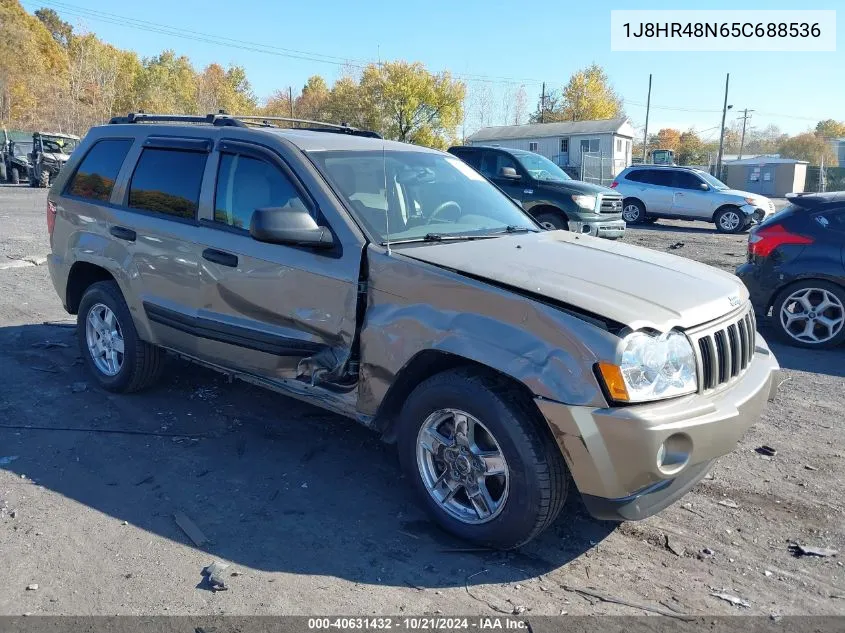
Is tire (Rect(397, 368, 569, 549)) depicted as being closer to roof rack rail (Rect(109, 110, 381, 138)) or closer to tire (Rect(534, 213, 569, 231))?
roof rack rail (Rect(109, 110, 381, 138))

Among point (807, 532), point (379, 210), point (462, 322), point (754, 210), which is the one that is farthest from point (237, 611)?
point (754, 210)

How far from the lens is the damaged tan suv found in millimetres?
3035

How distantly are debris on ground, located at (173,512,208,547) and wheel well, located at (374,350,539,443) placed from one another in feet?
3.32

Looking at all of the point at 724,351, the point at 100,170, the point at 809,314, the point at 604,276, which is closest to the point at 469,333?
the point at 604,276

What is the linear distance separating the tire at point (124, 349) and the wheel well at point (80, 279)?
0.14 meters

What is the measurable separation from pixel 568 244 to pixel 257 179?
1.90 m

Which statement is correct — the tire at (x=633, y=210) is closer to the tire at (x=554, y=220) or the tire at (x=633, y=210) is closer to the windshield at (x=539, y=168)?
the windshield at (x=539, y=168)

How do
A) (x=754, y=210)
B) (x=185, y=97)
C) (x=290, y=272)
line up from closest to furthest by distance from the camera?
1. (x=290, y=272)
2. (x=754, y=210)
3. (x=185, y=97)

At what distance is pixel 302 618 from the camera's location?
290 centimetres

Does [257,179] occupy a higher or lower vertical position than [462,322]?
higher

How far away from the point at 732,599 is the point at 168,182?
4090 millimetres

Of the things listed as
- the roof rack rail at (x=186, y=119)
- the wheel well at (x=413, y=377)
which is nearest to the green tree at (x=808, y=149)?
the roof rack rail at (x=186, y=119)

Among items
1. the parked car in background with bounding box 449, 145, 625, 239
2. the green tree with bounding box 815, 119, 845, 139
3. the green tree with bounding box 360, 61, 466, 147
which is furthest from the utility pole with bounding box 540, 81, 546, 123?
the parked car in background with bounding box 449, 145, 625, 239

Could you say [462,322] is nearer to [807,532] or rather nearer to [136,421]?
[807,532]
